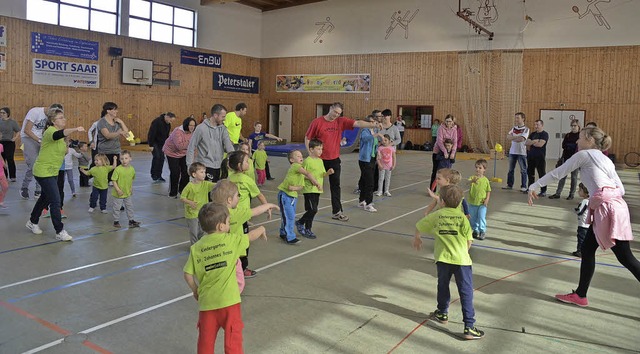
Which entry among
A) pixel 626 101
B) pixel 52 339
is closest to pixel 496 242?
pixel 52 339

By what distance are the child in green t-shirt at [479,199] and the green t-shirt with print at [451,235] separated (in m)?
3.13

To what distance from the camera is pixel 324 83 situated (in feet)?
98.6

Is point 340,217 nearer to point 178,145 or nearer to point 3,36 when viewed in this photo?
point 178,145

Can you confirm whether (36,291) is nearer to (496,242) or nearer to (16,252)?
(16,252)

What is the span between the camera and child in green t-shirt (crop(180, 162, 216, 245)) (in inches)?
233

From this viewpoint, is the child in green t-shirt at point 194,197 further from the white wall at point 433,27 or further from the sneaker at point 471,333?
the white wall at point 433,27

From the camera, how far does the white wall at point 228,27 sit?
2826 centimetres

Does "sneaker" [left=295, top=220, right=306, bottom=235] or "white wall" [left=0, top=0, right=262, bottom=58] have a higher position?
"white wall" [left=0, top=0, right=262, bottom=58]

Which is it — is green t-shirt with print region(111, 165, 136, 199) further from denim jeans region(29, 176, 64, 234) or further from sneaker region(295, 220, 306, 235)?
sneaker region(295, 220, 306, 235)

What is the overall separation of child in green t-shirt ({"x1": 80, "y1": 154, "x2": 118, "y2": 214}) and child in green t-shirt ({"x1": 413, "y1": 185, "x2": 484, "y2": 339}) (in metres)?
6.22

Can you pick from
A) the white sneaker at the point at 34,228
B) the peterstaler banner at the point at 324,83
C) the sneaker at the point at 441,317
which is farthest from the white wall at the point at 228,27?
the sneaker at the point at 441,317

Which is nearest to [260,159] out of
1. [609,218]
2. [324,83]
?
[609,218]

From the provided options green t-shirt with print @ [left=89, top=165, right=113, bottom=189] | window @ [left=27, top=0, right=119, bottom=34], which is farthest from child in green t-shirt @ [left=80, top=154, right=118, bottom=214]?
window @ [left=27, top=0, right=119, bottom=34]

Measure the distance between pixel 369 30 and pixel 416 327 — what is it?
26.2 meters
